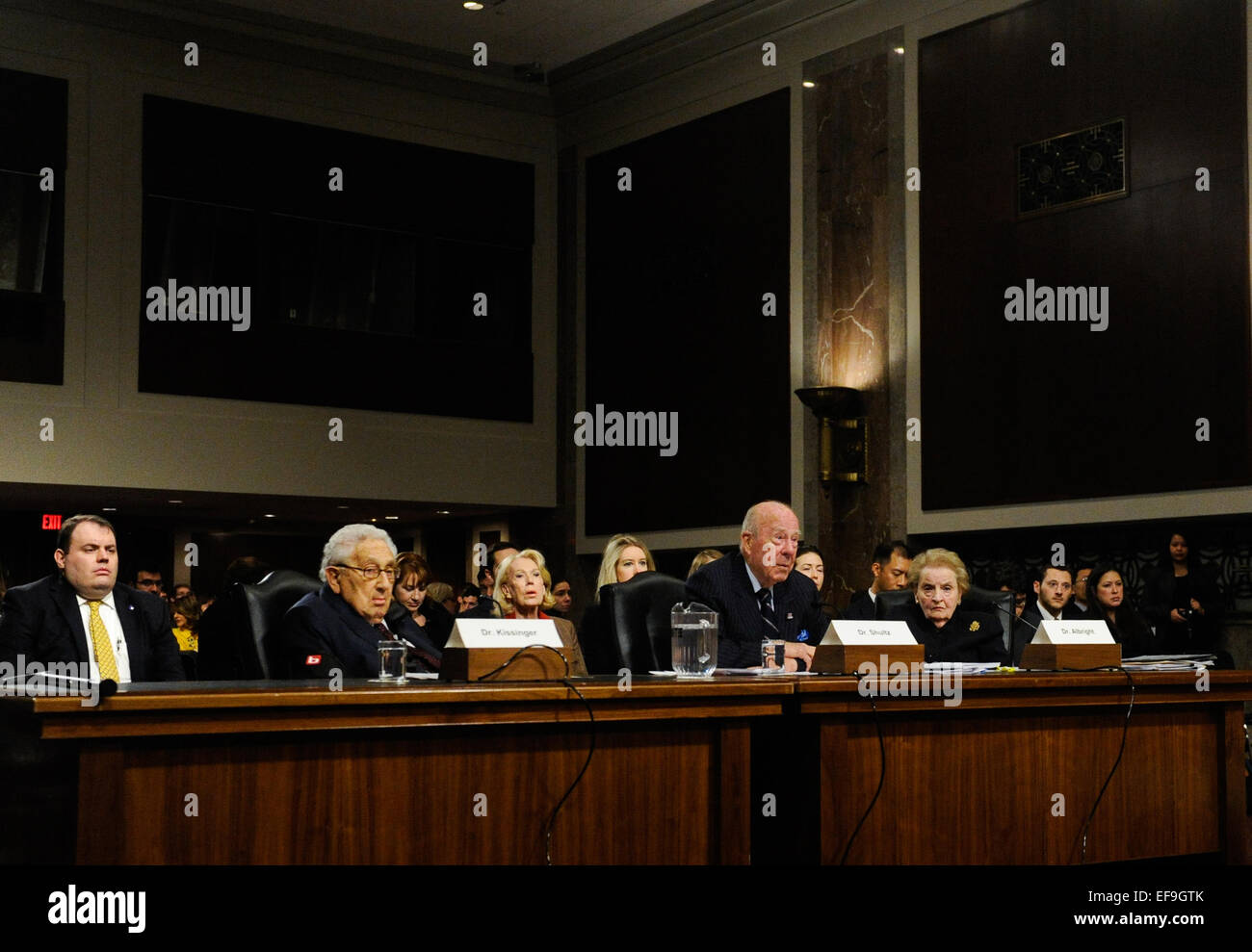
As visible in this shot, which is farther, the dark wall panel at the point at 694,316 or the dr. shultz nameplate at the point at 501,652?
the dark wall panel at the point at 694,316

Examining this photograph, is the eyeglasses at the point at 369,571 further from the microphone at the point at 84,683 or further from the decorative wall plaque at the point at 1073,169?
the decorative wall plaque at the point at 1073,169

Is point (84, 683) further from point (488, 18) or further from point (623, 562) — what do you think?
point (488, 18)

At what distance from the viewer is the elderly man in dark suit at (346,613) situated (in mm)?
3764

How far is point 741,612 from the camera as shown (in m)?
4.51

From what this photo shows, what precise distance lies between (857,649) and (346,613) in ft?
4.22

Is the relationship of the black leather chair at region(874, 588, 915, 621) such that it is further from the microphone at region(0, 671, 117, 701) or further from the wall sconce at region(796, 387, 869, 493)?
the wall sconce at region(796, 387, 869, 493)

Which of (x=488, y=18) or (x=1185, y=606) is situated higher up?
(x=488, y=18)

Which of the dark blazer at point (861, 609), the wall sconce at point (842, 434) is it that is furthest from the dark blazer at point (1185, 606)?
the wall sconce at point (842, 434)

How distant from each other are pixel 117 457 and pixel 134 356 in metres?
0.71

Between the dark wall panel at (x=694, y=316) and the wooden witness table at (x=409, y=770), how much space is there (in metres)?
7.08

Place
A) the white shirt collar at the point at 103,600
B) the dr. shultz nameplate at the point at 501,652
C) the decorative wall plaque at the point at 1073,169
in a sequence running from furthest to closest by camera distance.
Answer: the decorative wall plaque at the point at 1073,169
the white shirt collar at the point at 103,600
the dr. shultz nameplate at the point at 501,652

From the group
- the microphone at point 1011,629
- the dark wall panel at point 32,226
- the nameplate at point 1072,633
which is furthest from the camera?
the dark wall panel at point 32,226

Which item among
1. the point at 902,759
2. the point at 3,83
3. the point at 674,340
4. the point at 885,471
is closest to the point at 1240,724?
the point at 902,759

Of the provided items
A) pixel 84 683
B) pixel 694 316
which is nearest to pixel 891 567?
pixel 694 316
